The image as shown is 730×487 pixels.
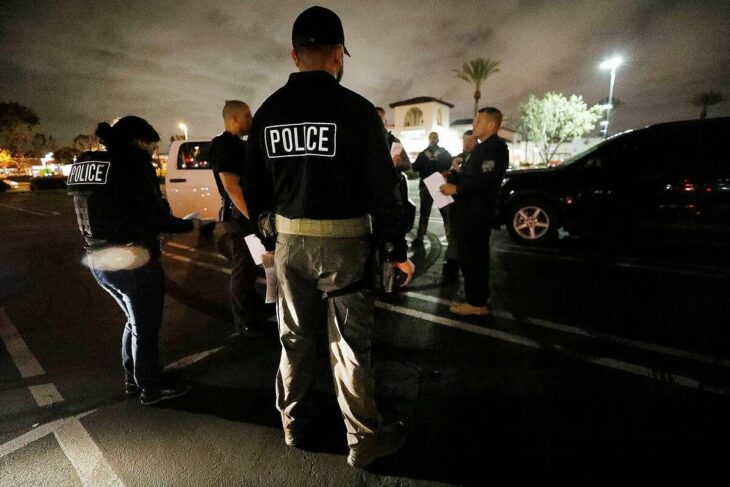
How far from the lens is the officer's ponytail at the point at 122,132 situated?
216 centimetres

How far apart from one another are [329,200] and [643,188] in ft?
19.2

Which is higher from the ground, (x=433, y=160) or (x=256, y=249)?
(x=433, y=160)

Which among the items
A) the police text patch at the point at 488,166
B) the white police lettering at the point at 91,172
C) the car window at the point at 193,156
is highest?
the car window at the point at 193,156

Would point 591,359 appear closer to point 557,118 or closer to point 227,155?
point 227,155

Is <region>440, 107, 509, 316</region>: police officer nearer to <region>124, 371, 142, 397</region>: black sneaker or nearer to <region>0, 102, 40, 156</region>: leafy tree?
<region>124, 371, 142, 397</region>: black sneaker

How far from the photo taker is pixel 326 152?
1676mm

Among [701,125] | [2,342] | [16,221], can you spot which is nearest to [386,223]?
[2,342]

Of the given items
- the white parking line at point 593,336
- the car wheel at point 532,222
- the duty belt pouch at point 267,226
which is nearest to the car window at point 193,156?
the white parking line at point 593,336

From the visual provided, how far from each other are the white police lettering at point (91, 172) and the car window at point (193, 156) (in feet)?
20.1

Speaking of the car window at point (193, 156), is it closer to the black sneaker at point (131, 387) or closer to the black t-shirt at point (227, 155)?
the black t-shirt at point (227, 155)

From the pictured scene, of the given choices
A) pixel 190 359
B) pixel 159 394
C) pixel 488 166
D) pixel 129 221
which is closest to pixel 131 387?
pixel 159 394

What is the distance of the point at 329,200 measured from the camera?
1.72m

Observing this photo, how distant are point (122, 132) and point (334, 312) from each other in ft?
5.35

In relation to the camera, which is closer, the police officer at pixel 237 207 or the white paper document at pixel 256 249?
the white paper document at pixel 256 249
